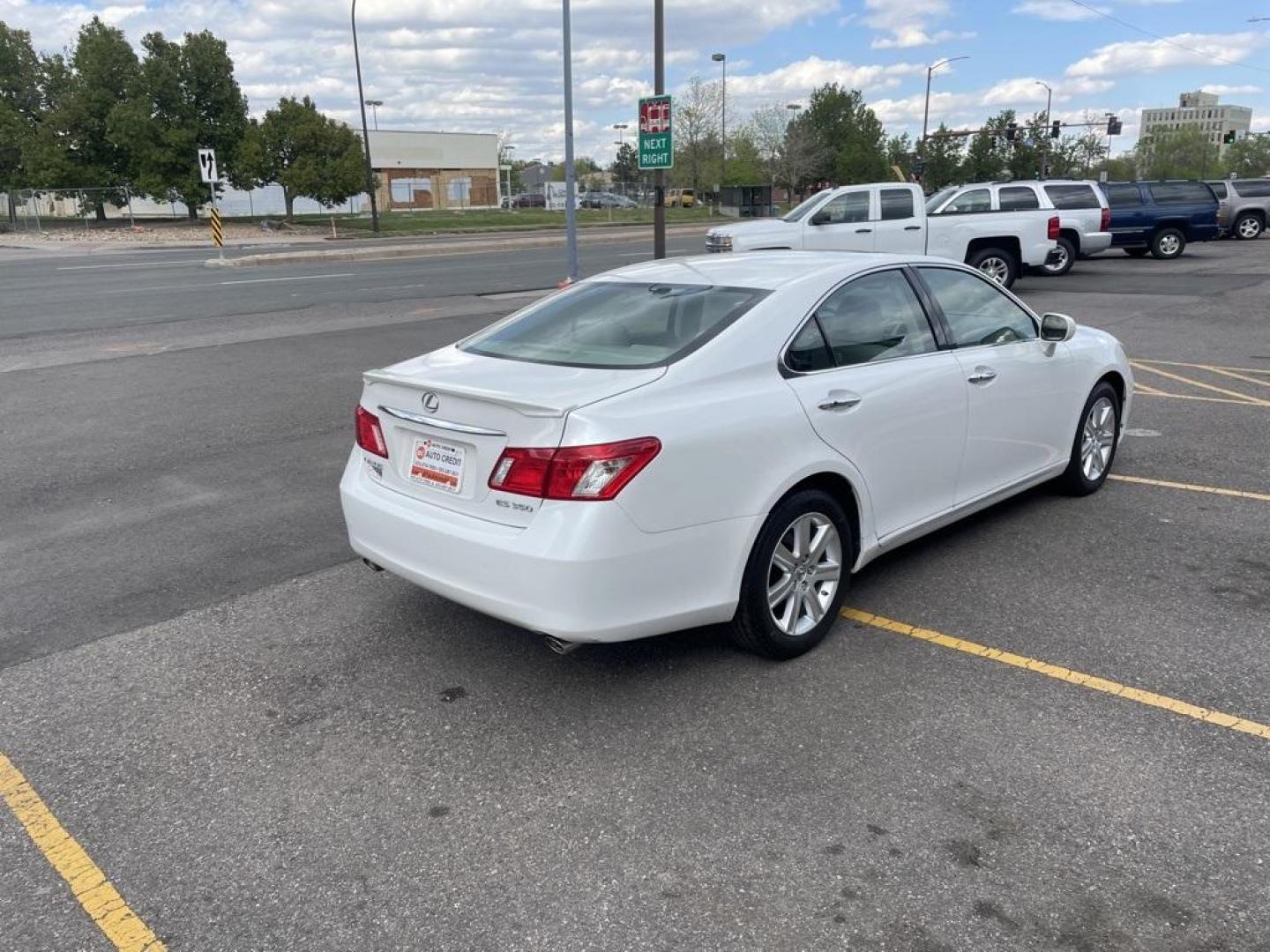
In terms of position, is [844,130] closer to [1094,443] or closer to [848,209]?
[848,209]

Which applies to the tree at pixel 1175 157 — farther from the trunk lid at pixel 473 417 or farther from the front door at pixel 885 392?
the trunk lid at pixel 473 417

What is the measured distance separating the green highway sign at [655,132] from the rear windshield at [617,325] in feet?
40.7

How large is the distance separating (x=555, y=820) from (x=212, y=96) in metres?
52.0

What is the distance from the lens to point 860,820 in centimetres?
303

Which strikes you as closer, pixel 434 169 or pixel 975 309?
pixel 975 309

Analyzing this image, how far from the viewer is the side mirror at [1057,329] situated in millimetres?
5305

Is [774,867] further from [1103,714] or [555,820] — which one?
[1103,714]

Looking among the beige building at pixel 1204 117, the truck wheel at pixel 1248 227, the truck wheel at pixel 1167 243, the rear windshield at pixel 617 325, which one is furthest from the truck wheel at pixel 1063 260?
the beige building at pixel 1204 117

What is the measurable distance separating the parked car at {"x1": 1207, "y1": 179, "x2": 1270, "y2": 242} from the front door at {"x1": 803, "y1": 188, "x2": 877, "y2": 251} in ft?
65.2

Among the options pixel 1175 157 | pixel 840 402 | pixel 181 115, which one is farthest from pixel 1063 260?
pixel 1175 157

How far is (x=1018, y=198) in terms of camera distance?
1958cm

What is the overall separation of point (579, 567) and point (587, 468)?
0.33 m

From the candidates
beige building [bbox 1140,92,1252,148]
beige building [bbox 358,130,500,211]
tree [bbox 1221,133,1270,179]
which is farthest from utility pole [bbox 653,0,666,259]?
beige building [bbox 1140,92,1252,148]

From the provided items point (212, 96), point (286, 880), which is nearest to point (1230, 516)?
point (286, 880)
